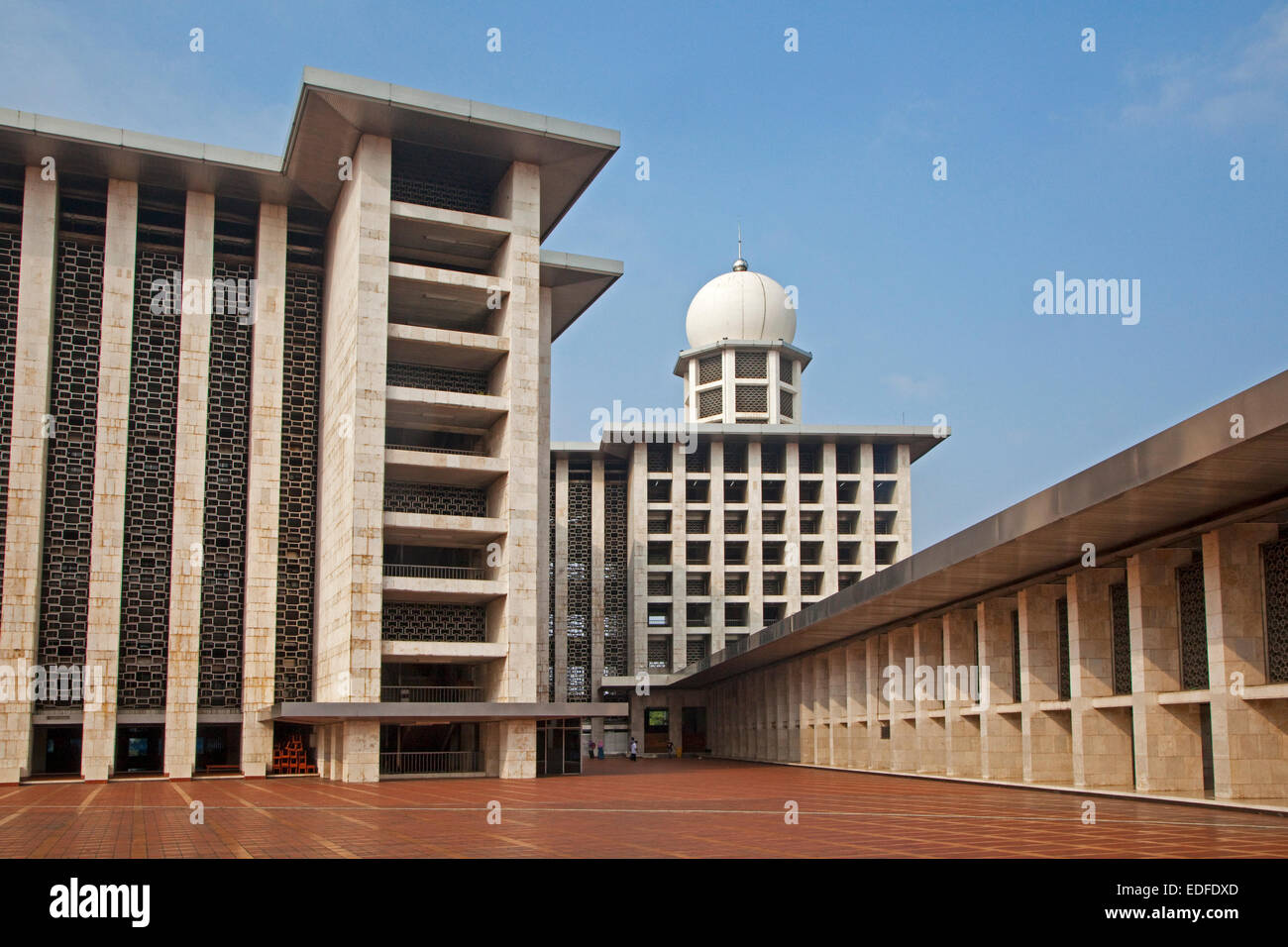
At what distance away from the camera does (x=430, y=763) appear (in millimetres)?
35969

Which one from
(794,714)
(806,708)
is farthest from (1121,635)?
(794,714)

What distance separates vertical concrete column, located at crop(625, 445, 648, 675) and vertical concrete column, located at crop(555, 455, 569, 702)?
54mm

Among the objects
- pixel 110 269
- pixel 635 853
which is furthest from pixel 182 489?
pixel 635 853

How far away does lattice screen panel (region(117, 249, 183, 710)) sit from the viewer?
122ft

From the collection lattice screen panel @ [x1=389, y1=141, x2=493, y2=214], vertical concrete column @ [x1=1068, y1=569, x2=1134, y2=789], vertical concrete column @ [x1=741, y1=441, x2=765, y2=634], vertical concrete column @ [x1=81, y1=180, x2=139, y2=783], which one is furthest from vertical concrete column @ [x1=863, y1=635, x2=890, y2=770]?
vertical concrete column @ [x1=741, y1=441, x2=765, y2=634]

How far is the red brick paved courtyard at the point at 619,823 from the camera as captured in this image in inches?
557

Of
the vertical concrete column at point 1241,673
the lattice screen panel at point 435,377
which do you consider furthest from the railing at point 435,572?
the vertical concrete column at point 1241,673

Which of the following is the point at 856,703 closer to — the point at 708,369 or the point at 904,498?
the point at 904,498

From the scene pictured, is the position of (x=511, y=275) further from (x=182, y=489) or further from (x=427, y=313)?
(x=182, y=489)

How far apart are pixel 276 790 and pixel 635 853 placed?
18447 mm

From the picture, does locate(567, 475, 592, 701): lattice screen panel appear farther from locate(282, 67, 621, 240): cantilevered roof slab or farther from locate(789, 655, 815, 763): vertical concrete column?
locate(282, 67, 621, 240): cantilevered roof slab

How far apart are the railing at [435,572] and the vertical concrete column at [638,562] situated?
26069mm

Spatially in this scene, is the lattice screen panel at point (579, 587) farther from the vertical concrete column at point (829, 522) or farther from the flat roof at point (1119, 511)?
the flat roof at point (1119, 511)

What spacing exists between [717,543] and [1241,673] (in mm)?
44992
